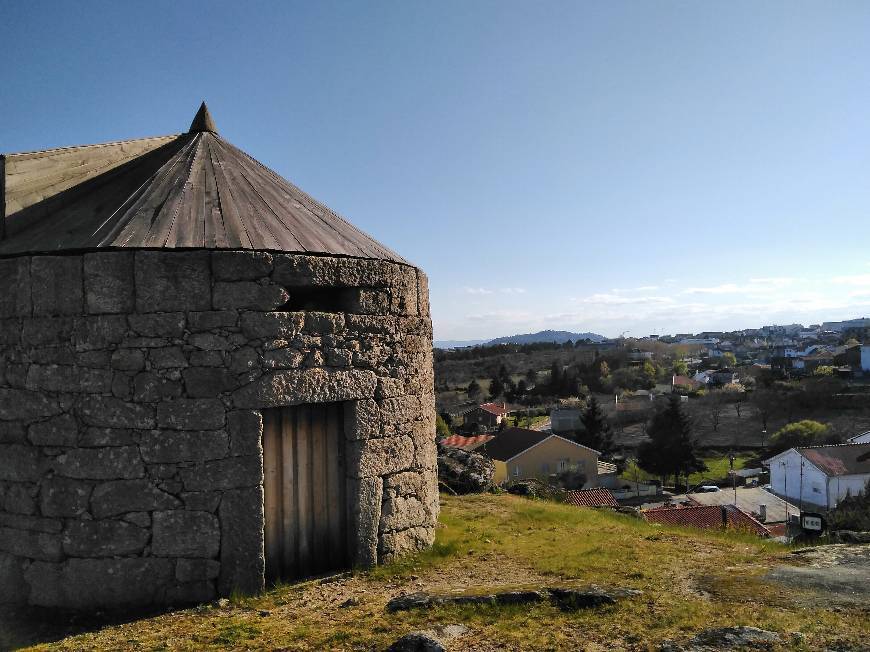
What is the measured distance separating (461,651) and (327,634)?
1099 millimetres

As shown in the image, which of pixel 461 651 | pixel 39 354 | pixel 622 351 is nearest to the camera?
pixel 461 651

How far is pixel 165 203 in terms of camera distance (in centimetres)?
610

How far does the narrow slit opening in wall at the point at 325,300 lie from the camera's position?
20.5 ft

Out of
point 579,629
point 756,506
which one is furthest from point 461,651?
point 756,506

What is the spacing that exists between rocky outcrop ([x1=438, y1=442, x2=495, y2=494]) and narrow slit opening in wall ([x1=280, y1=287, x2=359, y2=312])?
514cm

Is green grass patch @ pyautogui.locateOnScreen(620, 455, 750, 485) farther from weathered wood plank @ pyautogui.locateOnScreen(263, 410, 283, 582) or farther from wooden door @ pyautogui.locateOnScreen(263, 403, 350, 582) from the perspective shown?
weathered wood plank @ pyautogui.locateOnScreen(263, 410, 283, 582)

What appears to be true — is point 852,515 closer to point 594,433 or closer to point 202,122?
point 202,122

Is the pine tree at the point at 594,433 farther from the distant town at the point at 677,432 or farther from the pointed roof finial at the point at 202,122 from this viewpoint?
the pointed roof finial at the point at 202,122

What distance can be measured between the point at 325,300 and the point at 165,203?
1809 mm

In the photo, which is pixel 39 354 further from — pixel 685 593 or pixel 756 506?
pixel 756 506

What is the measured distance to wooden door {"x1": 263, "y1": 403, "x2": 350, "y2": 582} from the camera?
5891 mm

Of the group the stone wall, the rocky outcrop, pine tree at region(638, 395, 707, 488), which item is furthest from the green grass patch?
the stone wall

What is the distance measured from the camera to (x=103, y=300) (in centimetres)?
537

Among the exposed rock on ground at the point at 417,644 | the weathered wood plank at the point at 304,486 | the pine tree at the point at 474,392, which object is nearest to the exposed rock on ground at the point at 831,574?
the exposed rock on ground at the point at 417,644
